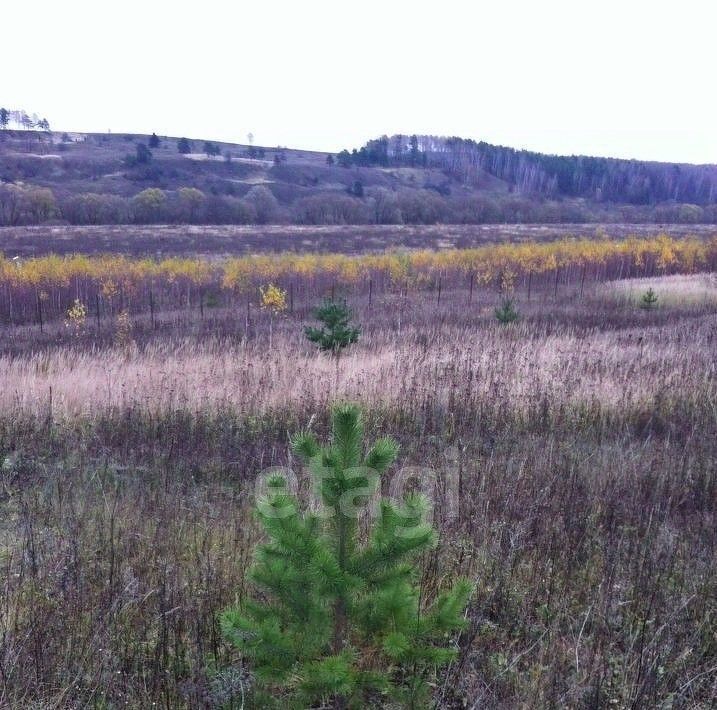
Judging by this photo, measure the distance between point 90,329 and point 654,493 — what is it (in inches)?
677

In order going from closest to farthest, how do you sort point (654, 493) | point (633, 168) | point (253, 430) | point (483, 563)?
point (483, 563)
point (654, 493)
point (253, 430)
point (633, 168)

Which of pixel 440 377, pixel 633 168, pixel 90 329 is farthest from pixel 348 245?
pixel 633 168

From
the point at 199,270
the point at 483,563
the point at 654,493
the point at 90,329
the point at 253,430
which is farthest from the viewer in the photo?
the point at 199,270

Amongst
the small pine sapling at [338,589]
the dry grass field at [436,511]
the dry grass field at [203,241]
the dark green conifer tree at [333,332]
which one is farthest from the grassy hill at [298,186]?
the small pine sapling at [338,589]

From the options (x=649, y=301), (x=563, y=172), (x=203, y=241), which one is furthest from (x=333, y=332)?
(x=563, y=172)

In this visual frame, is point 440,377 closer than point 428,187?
Yes

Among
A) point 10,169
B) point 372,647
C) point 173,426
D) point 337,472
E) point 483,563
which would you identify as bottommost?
point 173,426

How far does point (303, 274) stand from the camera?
88.4 ft

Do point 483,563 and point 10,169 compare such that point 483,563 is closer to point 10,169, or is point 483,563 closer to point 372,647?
point 372,647

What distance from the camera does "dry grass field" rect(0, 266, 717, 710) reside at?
8.20ft

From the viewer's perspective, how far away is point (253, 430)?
21.0 feet

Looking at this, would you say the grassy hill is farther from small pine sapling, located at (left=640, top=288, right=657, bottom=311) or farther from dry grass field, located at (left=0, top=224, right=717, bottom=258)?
small pine sapling, located at (left=640, top=288, right=657, bottom=311)

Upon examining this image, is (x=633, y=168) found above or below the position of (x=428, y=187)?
above

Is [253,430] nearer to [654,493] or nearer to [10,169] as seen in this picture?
[654,493]
